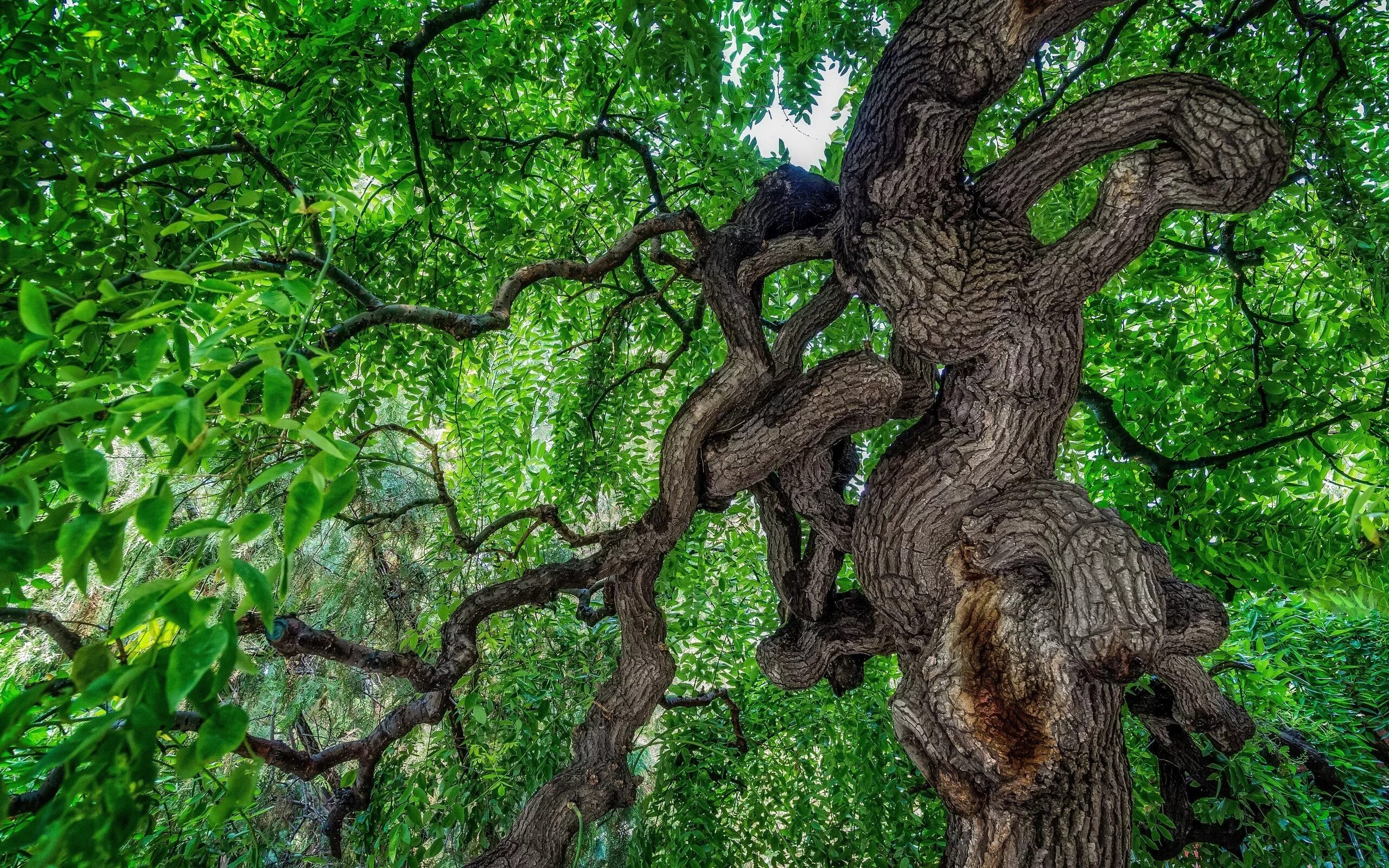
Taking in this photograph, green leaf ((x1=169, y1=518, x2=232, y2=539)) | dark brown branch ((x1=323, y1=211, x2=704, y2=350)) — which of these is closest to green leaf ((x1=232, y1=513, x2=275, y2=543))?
green leaf ((x1=169, y1=518, x2=232, y2=539))

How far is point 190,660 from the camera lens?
50cm

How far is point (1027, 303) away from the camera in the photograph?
6.36 ft

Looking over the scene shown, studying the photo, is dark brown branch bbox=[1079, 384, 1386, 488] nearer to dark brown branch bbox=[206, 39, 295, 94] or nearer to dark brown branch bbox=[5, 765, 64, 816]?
dark brown branch bbox=[206, 39, 295, 94]

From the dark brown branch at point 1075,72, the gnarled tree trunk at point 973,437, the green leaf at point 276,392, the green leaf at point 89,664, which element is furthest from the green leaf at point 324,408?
the dark brown branch at point 1075,72

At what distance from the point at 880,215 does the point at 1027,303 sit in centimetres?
45

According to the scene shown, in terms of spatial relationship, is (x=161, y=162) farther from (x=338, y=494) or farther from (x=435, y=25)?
(x=338, y=494)

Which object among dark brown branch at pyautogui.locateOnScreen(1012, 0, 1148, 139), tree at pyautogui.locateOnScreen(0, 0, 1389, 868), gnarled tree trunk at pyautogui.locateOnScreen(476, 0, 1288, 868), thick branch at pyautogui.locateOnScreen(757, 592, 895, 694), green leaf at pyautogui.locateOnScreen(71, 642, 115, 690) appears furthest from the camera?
thick branch at pyautogui.locateOnScreen(757, 592, 895, 694)

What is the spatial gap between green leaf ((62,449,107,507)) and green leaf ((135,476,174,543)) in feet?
0.09

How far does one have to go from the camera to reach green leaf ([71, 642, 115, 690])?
1.91 ft

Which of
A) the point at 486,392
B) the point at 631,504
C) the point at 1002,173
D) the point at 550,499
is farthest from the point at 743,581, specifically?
the point at 1002,173

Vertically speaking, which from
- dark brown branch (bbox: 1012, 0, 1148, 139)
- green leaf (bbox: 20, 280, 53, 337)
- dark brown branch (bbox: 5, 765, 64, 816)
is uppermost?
dark brown branch (bbox: 1012, 0, 1148, 139)

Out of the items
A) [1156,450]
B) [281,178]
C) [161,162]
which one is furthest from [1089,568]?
[161,162]

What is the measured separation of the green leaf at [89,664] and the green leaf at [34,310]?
25cm

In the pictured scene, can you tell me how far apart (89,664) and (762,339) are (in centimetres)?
182
